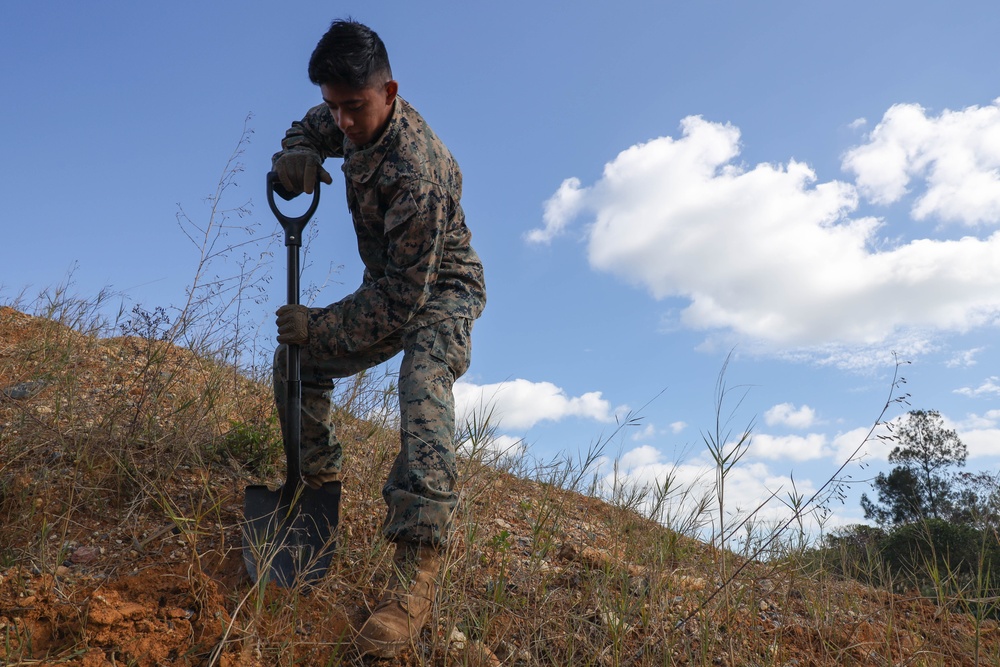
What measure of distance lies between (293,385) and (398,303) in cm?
58

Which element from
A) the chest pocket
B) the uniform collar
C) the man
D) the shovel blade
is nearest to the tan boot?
the man

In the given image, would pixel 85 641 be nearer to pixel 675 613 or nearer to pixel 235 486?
pixel 235 486

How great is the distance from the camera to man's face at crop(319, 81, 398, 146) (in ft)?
9.96

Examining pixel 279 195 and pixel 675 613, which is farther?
pixel 279 195

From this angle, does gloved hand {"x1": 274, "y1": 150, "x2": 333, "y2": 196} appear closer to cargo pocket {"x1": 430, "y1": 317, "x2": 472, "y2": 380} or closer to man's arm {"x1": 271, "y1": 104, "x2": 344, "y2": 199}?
man's arm {"x1": 271, "y1": 104, "x2": 344, "y2": 199}

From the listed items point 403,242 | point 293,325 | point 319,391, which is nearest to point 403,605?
point 319,391

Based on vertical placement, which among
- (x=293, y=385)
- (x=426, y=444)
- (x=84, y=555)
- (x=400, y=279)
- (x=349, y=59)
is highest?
(x=349, y=59)

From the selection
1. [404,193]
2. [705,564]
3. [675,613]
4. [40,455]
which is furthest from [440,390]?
[40,455]

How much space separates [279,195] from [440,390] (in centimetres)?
129

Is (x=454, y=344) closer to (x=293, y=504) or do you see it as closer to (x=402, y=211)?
(x=402, y=211)

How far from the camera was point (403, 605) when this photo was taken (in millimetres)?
2668

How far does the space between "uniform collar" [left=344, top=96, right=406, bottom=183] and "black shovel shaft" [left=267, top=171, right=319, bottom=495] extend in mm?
336

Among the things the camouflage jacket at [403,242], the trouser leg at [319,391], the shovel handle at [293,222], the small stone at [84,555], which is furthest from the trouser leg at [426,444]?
the small stone at [84,555]

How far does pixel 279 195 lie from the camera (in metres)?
3.53
